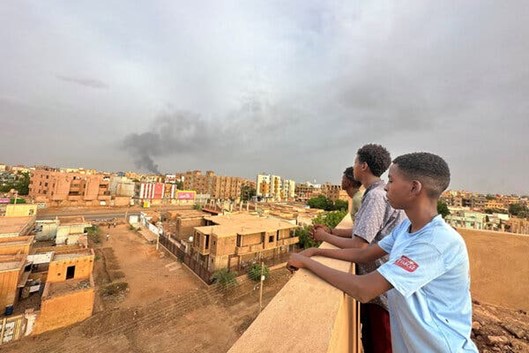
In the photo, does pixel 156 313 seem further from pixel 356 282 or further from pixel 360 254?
pixel 356 282

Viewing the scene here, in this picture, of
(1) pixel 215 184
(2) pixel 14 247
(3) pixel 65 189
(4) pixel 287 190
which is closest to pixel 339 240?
(2) pixel 14 247

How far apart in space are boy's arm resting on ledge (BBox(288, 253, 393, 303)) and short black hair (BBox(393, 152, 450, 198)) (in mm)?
527

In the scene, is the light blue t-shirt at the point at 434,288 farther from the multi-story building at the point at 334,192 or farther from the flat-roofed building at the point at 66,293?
the multi-story building at the point at 334,192

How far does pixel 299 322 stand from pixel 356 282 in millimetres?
322

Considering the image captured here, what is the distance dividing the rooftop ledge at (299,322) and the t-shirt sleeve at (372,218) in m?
0.66

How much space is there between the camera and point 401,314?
1.14 meters

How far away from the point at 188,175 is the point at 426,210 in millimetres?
62241

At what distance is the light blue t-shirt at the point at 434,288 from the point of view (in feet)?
3.30

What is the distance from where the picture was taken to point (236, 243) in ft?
53.4

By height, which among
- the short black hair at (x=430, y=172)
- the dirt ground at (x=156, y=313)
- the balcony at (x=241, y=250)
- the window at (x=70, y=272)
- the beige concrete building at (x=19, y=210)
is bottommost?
the dirt ground at (x=156, y=313)

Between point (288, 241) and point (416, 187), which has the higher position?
point (416, 187)

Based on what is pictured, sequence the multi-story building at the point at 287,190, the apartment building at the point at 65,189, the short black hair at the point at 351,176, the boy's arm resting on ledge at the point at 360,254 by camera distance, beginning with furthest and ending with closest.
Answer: the multi-story building at the point at 287,190 → the apartment building at the point at 65,189 → the short black hair at the point at 351,176 → the boy's arm resting on ledge at the point at 360,254

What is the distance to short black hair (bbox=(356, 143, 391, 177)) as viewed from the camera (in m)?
2.21

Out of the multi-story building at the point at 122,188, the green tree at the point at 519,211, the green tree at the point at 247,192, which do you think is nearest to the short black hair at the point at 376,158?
the multi-story building at the point at 122,188
